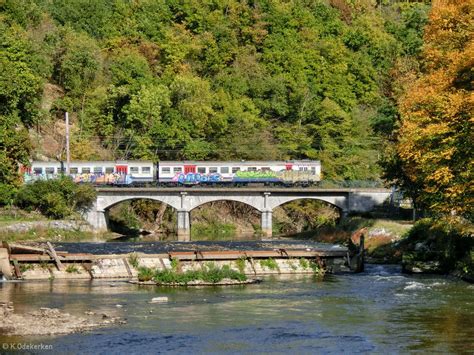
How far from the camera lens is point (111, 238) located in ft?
325

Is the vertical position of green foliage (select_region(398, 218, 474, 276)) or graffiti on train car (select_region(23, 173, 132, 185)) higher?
graffiti on train car (select_region(23, 173, 132, 185))

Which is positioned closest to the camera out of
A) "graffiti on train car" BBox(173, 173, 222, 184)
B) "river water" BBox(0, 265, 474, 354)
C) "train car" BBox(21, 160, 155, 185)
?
"river water" BBox(0, 265, 474, 354)

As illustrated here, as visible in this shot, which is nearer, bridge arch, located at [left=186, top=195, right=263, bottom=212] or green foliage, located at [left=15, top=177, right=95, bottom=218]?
green foliage, located at [left=15, top=177, right=95, bottom=218]

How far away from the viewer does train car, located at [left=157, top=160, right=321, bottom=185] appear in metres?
114

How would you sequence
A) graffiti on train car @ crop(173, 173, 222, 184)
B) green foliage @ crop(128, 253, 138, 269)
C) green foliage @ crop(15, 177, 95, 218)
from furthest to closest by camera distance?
1. graffiti on train car @ crop(173, 173, 222, 184)
2. green foliage @ crop(15, 177, 95, 218)
3. green foliage @ crop(128, 253, 138, 269)

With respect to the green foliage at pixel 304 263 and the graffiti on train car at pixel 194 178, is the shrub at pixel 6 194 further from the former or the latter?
the green foliage at pixel 304 263

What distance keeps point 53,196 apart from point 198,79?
44358 millimetres

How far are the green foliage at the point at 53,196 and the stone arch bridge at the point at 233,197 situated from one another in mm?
2687

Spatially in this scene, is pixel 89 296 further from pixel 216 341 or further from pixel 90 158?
pixel 90 158

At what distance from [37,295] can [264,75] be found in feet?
345

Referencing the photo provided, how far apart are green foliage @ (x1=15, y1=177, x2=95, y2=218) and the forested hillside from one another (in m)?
2.42

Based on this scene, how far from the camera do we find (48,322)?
39.8m

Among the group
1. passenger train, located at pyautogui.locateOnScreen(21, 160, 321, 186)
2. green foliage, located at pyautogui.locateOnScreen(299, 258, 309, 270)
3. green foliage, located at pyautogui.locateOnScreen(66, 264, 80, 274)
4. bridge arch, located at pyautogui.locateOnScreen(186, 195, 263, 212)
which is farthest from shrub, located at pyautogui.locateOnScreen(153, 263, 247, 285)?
passenger train, located at pyautogui.locateOnScreen(21, 160, 321, 186)

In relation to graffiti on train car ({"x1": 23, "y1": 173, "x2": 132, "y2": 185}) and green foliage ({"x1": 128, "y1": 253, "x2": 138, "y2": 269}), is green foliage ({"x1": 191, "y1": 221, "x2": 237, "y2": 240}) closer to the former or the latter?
graffiti on train car ({"x1": 23, "y1": 173, "x2": 132, "y2": 185})
